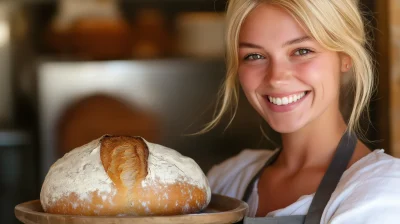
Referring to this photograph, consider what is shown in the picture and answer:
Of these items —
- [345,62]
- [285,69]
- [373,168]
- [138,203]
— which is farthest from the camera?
[345,62]

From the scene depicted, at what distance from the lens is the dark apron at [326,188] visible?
1.55 m

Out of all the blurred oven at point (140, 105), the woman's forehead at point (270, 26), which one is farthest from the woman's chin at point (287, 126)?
the blurred oven at point (140, 105)

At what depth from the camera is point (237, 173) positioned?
6.68ft

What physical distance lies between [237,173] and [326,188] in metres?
0.47

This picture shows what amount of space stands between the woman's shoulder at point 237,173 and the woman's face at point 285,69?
30cm

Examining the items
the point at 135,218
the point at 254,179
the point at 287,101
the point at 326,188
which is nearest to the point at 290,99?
the point at 287,101

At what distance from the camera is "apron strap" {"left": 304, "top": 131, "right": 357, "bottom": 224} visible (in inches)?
61.3

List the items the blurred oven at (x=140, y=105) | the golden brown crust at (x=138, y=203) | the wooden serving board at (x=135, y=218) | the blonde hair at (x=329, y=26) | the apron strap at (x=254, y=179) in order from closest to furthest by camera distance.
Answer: the wooden serving board at (x=135, y=218), the golden brown crust at (x=138, y=203), the blonde hair at (x=329, y=26), the apron strap at (x=254, y=179), the blurred oven at (x=140, y=105)

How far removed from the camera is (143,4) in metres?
4.22

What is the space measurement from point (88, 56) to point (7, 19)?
69cm

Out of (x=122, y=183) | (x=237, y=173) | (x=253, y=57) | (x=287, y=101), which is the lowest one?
(x=237, y=173)

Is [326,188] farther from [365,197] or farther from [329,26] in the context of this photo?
[329,26]

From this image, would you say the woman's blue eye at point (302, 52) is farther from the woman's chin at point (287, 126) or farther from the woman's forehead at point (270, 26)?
the woman's chin at point (287, 126)

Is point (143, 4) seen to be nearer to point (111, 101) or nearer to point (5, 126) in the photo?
point (111, 101)
